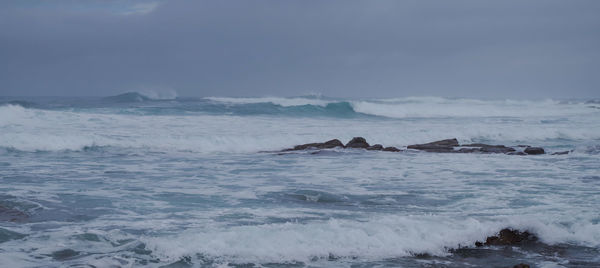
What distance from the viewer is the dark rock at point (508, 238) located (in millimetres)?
6156

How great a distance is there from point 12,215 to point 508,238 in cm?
577

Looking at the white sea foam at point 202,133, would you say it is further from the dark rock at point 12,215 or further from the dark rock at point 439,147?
the dark rock at point 12,215

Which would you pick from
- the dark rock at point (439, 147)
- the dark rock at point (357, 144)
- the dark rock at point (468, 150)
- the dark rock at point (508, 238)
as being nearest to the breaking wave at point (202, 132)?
the dark rock at point (357, 144)

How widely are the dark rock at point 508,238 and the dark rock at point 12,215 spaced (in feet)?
17.1

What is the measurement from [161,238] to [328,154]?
8.56 m

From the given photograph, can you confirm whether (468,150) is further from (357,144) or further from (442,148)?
(357,144)

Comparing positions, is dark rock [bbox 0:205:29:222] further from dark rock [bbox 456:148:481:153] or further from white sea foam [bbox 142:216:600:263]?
dark rock [bbox 456:148:481:153]

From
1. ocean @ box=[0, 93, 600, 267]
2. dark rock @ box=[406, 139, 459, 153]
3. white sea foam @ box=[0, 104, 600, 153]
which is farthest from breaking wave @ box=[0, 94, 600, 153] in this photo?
dark rock @ box=[406, 139, 459, 153]

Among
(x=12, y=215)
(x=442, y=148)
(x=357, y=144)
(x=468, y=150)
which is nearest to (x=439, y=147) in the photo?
(x=442, y=148)

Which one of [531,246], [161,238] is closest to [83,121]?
[161,238]

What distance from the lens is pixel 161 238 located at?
589 cm

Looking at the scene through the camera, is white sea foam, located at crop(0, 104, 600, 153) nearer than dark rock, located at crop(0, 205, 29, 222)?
No

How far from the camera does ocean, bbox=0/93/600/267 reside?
5699 mm

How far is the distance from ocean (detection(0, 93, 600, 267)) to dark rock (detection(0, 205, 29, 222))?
0.5 inches
